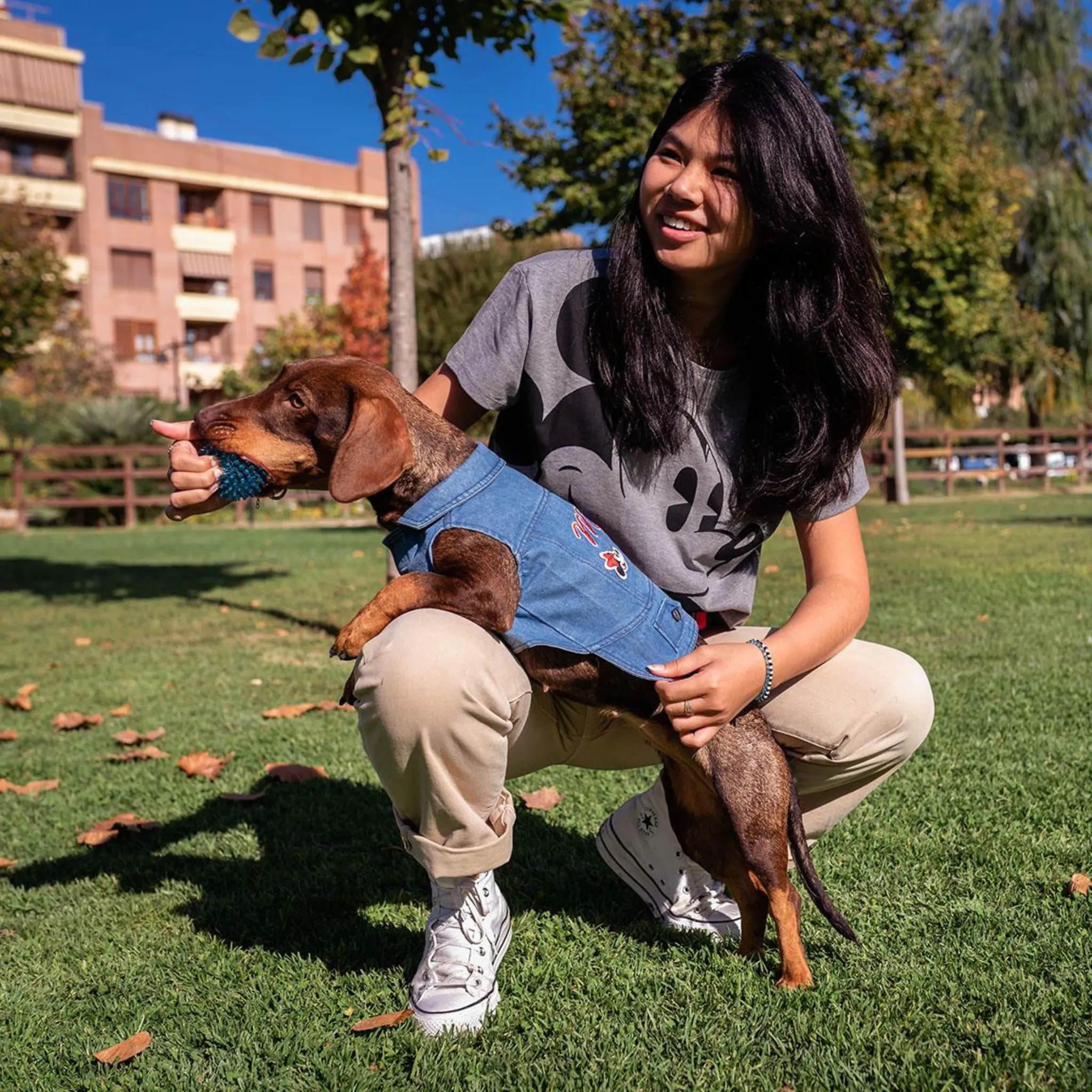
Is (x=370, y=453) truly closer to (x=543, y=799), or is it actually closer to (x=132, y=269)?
(x=543, y=799)

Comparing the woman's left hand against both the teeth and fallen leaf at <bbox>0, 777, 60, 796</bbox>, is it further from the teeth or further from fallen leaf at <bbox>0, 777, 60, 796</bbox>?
fallen leaf at <bbox>0, 777, 60, 796</bbox>

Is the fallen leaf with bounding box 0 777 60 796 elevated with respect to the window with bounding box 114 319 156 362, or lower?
lower

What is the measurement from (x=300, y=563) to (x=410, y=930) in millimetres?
10168

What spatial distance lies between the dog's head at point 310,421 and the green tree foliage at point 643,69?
545 inches

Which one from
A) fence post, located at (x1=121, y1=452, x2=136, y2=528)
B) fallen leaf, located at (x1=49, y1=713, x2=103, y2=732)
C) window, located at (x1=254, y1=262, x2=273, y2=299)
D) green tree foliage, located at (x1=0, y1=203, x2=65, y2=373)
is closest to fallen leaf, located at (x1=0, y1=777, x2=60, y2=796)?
fallen leaf, located at (x1=49, y1=713, x2=103, y2=732)

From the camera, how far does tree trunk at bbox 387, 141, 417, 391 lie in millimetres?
6836

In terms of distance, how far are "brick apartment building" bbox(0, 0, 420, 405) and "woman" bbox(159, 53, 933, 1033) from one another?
42835 mm

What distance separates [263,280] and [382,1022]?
1977 inches

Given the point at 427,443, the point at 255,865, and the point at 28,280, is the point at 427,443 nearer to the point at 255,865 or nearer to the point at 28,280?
the point at 255,865

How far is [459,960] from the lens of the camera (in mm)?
2258

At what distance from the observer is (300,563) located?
12547mm

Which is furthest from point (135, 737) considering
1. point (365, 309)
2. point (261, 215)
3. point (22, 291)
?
point (261, 215)

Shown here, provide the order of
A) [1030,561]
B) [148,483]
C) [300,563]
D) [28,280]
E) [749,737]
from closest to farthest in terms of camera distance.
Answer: [749,737] → [1030,561] → [28,280] → [300,563] → [148,483]

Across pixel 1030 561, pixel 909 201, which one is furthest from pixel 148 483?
pixel 1030 561
